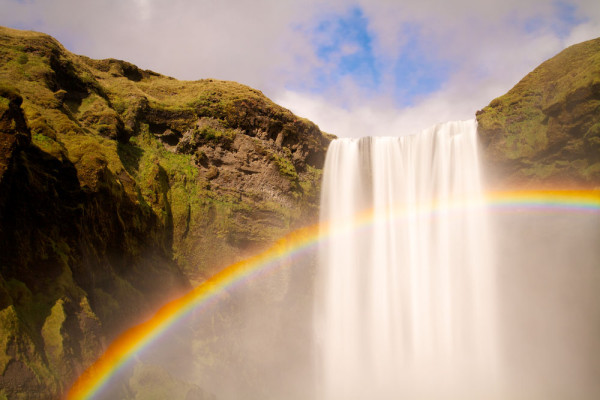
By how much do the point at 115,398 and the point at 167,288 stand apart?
18.6 feet

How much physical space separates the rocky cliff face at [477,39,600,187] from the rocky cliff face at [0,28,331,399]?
11644 mm

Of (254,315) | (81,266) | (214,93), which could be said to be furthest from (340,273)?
(81,266)

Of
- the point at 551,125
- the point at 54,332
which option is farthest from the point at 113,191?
the point at 551,125

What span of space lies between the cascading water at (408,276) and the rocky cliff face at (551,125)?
164 centimetres

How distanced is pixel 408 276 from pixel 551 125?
11838 millimetres

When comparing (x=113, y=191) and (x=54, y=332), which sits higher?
(x=113, y=191)

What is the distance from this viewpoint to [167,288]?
13828 mm

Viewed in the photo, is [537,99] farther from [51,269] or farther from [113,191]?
[51,269]

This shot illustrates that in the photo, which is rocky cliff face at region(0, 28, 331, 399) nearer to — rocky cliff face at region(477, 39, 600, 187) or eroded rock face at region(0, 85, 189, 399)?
eroded rock face at region(0, 85, 189, 399)

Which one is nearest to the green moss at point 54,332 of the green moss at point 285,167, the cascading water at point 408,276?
the green moss at point 285,167

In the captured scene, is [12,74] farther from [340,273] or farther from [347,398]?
[347,398]

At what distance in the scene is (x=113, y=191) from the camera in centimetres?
1101

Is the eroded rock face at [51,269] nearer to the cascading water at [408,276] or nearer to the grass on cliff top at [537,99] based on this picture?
the cascading water at [408,276]

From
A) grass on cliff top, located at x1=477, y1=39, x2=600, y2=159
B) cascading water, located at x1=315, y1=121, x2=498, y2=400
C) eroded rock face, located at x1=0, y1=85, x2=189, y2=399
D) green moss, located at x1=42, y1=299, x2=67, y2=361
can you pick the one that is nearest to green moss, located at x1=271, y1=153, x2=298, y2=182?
cascading water, located at x1=315, y1=121, x2=498, y2=400
